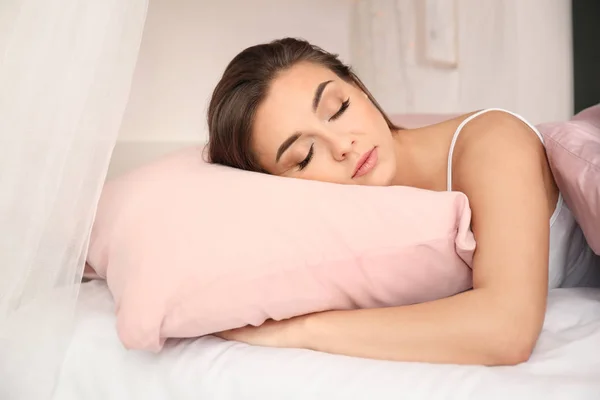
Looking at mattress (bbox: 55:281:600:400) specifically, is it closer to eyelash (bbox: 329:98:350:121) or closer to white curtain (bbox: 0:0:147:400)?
white curtain (bbox: 0:0:147:400)

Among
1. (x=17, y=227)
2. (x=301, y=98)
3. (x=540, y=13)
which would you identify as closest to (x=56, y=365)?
(x=17, y=227)

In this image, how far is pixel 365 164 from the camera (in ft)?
3.87

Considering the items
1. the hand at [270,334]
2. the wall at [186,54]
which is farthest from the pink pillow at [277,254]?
the wall at [186,54]

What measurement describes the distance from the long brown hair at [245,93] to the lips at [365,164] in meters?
0.19

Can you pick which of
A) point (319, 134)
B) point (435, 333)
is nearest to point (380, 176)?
point (319, 134)

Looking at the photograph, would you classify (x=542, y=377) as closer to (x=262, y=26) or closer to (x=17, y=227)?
(x=17, y=227)

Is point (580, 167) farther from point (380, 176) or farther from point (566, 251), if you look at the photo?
point (380, 176)

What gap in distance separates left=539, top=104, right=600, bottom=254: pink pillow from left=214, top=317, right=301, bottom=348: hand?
1.60ft

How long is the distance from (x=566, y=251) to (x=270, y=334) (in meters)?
0.59

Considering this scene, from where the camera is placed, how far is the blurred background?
6.26 feet

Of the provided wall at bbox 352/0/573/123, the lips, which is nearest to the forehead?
the lips

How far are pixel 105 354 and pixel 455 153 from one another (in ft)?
2.18

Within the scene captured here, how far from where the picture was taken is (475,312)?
872mm

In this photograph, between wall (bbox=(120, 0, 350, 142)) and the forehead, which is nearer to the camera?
the forehead
